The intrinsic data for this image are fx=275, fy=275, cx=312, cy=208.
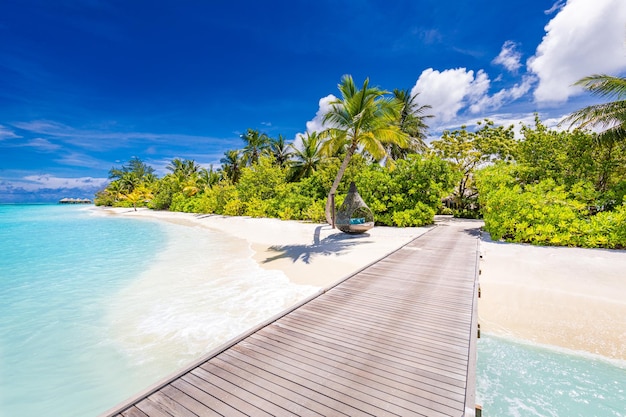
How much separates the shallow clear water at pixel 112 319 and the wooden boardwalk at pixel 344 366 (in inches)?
61.3

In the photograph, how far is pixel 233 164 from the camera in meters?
38.2

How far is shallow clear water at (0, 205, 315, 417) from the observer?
423 cm

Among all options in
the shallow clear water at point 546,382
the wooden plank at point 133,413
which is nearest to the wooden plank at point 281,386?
the wooden plank at point 133,413

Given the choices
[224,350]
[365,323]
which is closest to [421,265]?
[365,323]

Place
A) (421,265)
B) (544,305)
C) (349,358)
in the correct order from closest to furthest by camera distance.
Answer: (349,358), (544,305), (421,265)

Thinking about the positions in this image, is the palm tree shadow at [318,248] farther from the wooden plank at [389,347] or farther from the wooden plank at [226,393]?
the wooden plank at [226,393]

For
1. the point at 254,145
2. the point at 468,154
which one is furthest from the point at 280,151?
the point at 468,154

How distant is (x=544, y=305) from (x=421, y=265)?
8.87ft

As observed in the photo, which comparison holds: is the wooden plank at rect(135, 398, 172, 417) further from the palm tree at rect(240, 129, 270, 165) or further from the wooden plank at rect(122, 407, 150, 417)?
the palm tree at rect(240, 129, 270, 165)

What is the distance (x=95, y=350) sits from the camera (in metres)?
5.15

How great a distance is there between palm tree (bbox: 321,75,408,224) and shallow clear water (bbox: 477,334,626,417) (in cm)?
1000

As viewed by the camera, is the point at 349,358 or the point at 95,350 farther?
the point at 95,350

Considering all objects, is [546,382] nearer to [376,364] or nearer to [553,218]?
[376,364]

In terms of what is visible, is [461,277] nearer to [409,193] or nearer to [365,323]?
[365,323]
